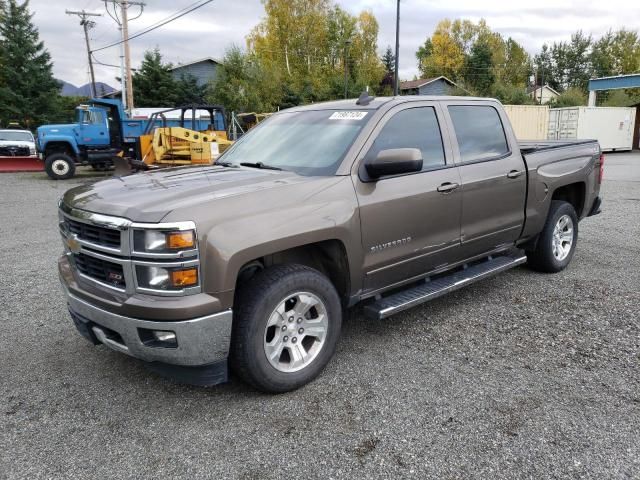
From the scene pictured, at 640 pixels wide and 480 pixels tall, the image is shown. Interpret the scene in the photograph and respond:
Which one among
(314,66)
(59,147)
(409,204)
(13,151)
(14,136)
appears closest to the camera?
(409,204)

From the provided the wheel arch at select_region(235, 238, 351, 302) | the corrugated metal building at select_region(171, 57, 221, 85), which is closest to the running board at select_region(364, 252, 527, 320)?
the wheel arch at select_region(235, 238, 351, 302)

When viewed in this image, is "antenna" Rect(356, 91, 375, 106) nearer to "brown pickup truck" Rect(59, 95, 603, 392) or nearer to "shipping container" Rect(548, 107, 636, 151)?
"brown pickup truck" Rect(59, 95, 603, 392)

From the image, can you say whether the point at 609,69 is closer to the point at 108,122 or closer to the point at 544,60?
the point at 544,60

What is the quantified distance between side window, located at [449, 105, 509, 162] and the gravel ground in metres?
1.42

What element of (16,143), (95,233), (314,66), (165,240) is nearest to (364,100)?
(165,240)

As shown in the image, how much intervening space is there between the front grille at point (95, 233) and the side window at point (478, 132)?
9.30 feet

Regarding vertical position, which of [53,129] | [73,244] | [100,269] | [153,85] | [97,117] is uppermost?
[153,85]

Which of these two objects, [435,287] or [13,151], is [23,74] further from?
[435,287]

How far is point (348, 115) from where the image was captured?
393cm

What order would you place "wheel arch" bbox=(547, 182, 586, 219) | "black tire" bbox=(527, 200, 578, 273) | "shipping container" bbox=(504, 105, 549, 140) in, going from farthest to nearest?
"shipping container" bbox=(504, 105, 549, 140), "wheel arch" bbox=(547, 182, 586, 219), "black tire" bbox=(527, 200, 578, 273)

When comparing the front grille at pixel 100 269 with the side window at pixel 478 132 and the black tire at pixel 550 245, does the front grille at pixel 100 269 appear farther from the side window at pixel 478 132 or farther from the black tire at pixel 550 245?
the black tire at pixel 550 245

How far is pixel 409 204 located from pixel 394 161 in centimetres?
51

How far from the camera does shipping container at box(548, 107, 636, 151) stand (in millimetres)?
26938

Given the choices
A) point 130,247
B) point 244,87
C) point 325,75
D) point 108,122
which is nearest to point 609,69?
point 325,75
